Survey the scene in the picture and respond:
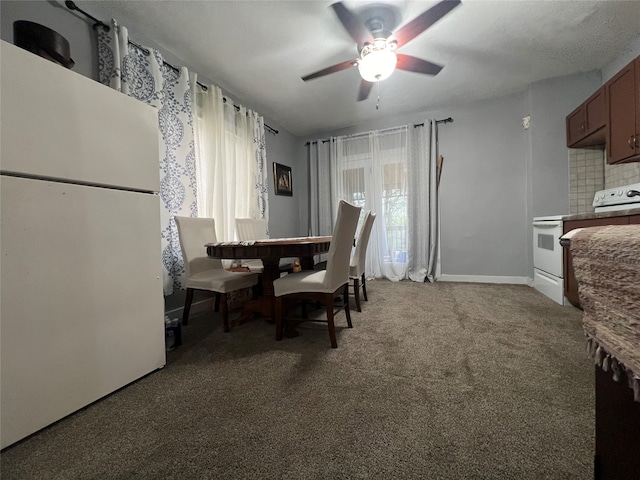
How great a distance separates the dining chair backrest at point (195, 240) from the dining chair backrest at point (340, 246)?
1239 millimetres

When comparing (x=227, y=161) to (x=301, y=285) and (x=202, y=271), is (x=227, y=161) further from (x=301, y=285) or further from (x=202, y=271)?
(x=301, y=285)

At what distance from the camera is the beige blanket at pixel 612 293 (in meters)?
0.37

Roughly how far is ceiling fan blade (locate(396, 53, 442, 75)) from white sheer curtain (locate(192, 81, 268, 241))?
1.87 m

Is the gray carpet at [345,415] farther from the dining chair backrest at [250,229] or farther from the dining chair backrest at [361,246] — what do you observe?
the dining chair backrest at [250,229]

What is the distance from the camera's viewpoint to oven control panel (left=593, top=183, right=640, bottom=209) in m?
2.11

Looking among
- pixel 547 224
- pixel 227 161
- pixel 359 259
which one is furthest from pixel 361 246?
pixel 547 224

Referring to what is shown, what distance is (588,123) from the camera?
8.30ft

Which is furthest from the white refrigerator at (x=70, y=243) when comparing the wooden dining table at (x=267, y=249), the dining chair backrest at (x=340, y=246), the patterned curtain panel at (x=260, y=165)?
the patterned curtain panel at (x=260, y=165)

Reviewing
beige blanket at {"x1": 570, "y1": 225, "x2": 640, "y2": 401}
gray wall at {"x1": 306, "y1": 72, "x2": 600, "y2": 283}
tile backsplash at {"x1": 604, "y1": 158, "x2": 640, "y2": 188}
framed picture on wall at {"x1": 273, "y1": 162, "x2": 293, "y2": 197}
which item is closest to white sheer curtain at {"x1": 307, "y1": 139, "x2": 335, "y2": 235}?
framed picture on wall at {"x1": 273, "y1": 162, "x2": 293, "y2": 197}

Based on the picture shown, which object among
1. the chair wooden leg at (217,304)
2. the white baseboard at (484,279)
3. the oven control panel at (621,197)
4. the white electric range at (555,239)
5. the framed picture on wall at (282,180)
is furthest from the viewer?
the framed picture on wall at (282,180)

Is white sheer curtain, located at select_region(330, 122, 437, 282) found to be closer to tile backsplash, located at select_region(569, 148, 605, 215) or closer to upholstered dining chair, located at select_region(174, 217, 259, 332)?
tile backsplash, located at select_region(569, 148, 605, 215)

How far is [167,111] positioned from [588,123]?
4.08 m

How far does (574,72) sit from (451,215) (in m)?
1.99

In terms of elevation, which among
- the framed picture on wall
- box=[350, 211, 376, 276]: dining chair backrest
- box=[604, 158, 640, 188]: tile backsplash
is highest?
the framed picture on wall
